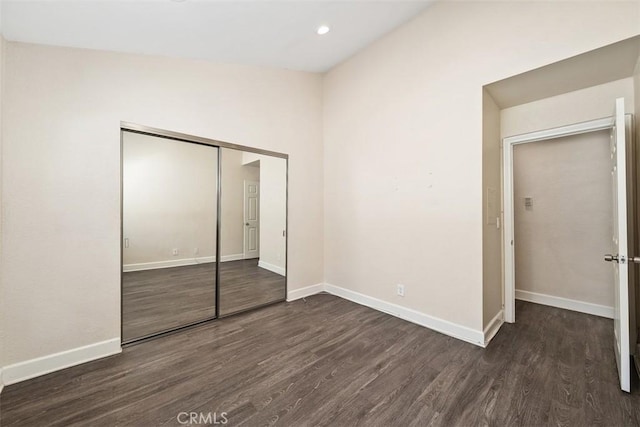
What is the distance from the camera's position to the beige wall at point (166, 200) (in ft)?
7.84

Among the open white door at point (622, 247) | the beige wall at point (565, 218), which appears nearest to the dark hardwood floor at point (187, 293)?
the open white door at point (622, 247)

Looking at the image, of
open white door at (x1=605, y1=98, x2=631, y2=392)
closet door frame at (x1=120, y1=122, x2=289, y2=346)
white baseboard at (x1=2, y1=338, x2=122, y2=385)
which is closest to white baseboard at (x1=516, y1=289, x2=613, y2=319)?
open white door at (x1=605, y1=98, x2=631, y2=392)

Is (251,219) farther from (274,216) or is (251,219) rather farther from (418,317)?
(418,317)

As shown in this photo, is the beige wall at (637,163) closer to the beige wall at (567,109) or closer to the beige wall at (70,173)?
the beige wall at (567,109)

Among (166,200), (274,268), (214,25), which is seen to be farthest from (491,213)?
(166,200)

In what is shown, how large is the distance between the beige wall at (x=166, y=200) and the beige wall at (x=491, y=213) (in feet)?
9.46

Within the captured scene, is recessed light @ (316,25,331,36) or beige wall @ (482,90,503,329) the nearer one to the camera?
beige wall @ (482,90,503,329)

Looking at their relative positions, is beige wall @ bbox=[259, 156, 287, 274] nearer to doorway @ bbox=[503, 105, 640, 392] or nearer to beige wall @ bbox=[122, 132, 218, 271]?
beige wall @ bbox=[122, 132, 218, 271]

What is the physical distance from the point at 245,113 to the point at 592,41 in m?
3.22

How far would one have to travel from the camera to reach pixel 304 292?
12.3 feet

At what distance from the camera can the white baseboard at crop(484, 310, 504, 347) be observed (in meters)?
2.43

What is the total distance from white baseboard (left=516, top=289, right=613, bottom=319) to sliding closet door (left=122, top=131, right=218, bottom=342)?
4.21 m

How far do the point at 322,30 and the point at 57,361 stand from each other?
153 inches

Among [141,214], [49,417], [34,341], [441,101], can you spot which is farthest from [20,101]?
[441,101]
